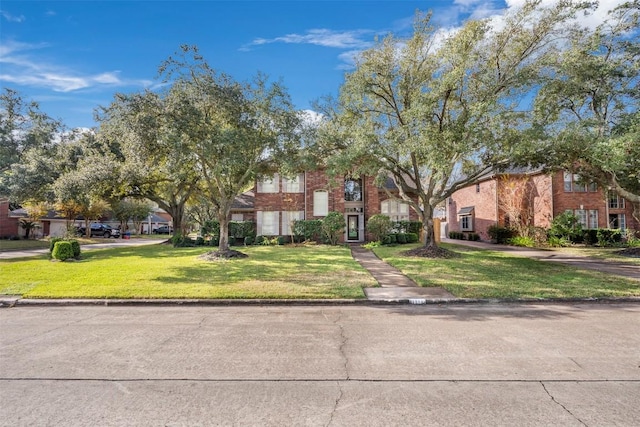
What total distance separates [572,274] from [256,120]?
519 inches

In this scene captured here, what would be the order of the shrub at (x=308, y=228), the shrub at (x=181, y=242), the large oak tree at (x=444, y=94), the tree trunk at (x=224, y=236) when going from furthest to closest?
the shrub at (x=308, y=228)
the shrub at (x=181, y=242)
the tree trunk at (x=224, y=236)
the large oak tree at (x=444, y=94)

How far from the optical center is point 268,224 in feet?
88.3

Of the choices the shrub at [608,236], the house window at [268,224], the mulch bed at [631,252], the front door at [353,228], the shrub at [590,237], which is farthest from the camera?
the front door at [353,228]

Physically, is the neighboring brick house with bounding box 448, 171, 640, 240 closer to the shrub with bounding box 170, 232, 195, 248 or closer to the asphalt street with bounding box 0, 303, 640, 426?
the asphalt street with bounding box 0, 303, 640, 426

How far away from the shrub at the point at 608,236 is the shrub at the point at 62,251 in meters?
30.9

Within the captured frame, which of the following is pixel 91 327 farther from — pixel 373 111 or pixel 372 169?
pixel 373 111

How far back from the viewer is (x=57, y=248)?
1533 centimetres

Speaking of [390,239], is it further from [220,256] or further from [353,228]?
[220,256]

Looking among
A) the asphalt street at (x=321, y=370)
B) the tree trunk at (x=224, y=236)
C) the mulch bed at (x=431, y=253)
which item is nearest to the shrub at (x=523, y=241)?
the mulch bed at (x=431, y=253)

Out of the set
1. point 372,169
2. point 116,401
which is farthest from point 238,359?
point 372,169

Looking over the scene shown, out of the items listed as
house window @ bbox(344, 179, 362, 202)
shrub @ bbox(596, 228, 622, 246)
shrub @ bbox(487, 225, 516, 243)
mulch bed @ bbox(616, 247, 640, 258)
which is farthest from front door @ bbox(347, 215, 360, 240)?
shrub @ bbox(596, 228, 622, 246)

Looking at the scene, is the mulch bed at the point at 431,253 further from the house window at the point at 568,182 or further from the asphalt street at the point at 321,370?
the house window at the point at 568,182

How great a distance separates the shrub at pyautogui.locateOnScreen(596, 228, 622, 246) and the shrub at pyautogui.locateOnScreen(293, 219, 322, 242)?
62.4 feet

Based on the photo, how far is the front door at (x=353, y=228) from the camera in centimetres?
2725
